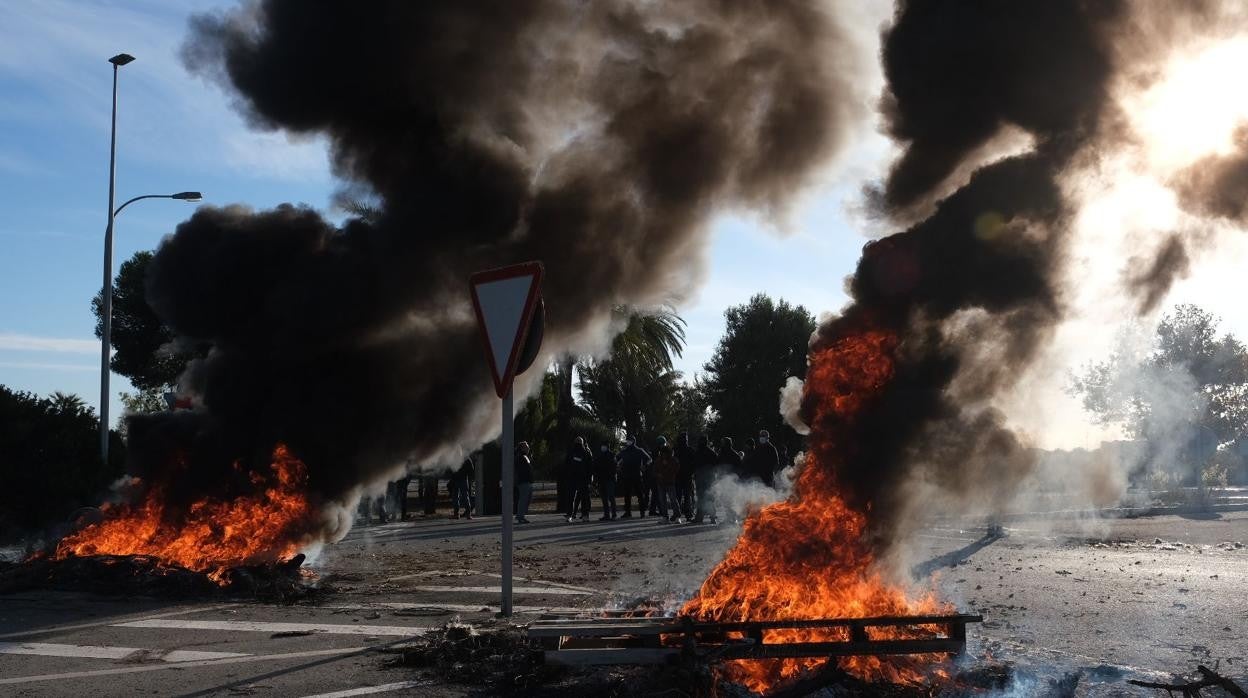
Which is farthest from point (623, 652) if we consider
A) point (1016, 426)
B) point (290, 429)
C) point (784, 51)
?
point (784, 51)

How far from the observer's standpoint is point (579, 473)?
20578mm

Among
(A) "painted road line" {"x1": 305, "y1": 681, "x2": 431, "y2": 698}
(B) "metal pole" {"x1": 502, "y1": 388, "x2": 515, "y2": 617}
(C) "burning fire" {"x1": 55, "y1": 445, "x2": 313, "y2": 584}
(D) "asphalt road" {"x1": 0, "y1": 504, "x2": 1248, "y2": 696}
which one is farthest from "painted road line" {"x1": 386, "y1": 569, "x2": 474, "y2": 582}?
(A) "painted road line" {"x1": 305, "y1": 681, "x2": 431, "y2": 698}

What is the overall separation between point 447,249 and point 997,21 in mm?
6542

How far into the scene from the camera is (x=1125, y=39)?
275 inches

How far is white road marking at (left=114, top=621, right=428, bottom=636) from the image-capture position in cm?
664

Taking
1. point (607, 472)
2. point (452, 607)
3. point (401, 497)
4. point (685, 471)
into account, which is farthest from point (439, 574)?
point (401, 497)

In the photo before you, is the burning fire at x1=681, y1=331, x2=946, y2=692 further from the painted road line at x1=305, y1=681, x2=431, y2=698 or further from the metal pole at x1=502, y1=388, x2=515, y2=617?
the metal pole at x1=502, y1=388, x2=515, y2=617

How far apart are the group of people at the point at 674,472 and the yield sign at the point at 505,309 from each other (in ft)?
37.9

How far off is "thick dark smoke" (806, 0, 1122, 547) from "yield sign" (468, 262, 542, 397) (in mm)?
A: 1940

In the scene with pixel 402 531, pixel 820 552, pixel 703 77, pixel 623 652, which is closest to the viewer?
pixel 623 652

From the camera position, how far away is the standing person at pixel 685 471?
19.6 meters

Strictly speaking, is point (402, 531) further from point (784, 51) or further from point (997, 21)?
point (997, 21)

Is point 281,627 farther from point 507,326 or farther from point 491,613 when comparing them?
point 507,326

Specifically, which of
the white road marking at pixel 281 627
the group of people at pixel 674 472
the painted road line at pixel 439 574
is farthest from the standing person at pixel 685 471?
the white road marking at pixel 281 627
